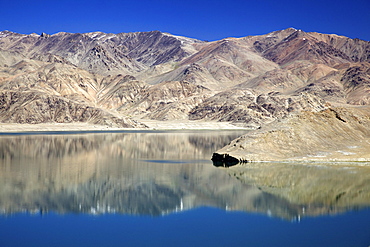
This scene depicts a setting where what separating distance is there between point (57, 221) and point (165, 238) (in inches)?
312

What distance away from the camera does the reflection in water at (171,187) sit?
3089 cm

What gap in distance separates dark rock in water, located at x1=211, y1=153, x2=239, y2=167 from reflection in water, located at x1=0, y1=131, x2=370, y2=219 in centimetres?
157

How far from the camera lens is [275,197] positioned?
33719 mm

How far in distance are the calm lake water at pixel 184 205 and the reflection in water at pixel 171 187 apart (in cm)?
9

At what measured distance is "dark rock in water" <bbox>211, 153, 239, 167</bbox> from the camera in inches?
2072

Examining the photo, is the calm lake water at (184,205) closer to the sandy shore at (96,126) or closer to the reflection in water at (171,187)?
the reflection in water at (171,187)

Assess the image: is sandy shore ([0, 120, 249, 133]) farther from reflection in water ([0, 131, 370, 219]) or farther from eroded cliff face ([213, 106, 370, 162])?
eroded cliff face ([213, 106, 370, 162])

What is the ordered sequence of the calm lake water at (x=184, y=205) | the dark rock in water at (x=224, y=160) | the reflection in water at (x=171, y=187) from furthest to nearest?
the dark rock in water at (x=224, y=160) < the reflection in water at (x=171, y=187) < the calm lake water at (x=184, y=205)

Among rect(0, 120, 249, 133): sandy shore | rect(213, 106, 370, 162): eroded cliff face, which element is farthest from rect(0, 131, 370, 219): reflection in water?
rect(0, 120, 249, 133): sandy shore

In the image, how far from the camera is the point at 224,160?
54219 mm

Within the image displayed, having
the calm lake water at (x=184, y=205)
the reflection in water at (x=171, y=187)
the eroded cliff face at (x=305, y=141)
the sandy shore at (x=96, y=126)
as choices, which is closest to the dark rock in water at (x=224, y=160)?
the eroded cliff face at (x=305, y=141)

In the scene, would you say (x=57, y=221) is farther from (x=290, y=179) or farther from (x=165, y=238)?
(x=290, y=179)

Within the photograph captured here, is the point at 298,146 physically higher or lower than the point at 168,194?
higher

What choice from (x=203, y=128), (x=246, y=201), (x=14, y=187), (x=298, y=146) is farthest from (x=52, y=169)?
(x=203, y=128)
